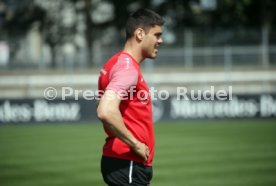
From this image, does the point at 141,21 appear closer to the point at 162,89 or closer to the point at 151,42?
the point at 151,42

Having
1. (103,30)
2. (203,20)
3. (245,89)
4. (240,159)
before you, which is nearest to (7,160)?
(240,159)

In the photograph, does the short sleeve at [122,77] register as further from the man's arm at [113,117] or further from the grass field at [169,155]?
the grass field at [169,155]

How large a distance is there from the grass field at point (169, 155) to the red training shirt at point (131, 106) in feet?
19.3

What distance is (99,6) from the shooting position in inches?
1715

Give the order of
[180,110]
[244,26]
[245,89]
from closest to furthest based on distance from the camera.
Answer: [180,110] → [245,89] → [244,26]

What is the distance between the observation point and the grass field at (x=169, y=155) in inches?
447

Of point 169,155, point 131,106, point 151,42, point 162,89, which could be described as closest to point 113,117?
point 131,106

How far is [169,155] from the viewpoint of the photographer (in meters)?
14.9

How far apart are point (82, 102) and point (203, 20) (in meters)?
18.9

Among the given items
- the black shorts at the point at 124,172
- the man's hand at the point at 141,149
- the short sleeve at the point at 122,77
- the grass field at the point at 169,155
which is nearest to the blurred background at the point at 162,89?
the grass field at the point at 169,155

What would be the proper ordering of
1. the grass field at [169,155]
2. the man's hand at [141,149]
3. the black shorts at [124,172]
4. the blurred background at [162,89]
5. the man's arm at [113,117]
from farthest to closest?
1. the blurred background at [162,89]
2. the grass field at [169,155]
3. the black shorts at [124,172]
4. the man's hand at [141,149]
5. the man's arm at [113,117]

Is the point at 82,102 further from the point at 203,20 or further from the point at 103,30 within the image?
the point at 203,20

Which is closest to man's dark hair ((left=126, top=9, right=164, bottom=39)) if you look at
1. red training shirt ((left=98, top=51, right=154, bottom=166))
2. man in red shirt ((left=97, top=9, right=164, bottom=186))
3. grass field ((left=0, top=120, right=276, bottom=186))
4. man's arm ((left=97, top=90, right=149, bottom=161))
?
man in red shirt ((left=97, top=9, right=164, bottom=186))

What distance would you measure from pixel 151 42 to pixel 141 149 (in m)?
0.87
